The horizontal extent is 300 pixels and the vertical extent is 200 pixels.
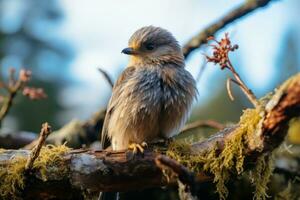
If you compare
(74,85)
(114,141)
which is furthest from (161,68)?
(74,85)

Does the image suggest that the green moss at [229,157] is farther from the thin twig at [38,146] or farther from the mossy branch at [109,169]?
the thin twig at [38,146]

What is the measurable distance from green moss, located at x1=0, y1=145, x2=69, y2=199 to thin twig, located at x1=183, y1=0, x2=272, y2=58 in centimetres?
277

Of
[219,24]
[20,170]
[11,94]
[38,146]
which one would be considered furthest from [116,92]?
[219,24]

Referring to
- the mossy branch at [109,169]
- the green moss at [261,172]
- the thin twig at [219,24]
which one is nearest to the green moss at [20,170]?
the mossy branch at [109,169]

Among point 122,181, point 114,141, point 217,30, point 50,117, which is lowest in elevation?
point 122,181

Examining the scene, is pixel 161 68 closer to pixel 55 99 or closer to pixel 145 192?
pixel 145 192

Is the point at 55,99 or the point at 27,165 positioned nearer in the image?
the point at 27,165

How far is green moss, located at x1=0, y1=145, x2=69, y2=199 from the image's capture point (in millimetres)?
3803

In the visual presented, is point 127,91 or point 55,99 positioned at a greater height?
point 55,99

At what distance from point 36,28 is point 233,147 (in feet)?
34.2

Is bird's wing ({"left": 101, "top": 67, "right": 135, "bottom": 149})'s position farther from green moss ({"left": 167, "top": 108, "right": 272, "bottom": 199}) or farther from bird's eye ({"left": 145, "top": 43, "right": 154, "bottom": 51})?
green moss ({"left": 167, "top": 108, "right": 272, "bottom": 199})

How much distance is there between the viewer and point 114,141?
4.89 metres

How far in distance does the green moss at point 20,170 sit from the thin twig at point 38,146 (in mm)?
81

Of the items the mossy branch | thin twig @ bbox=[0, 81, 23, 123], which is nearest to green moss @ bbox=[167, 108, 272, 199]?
the mossy branch
